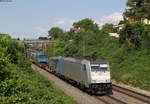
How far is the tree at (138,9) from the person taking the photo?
51.9 metres

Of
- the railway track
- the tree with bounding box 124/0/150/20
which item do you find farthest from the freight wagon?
the tree with bounding box 124/0/150/20

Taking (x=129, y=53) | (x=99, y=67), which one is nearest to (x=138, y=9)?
(x=129, y=53)

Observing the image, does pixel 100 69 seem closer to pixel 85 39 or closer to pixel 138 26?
pixel 138 26

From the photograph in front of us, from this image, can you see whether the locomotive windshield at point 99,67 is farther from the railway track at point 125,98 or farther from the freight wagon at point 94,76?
the railway track at point 125,98

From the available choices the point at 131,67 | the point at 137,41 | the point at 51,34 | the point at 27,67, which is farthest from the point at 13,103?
the point at 51,34

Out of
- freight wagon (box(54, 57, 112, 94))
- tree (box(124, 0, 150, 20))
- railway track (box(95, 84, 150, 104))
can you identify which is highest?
tree (box(124, 0, 150, 20))

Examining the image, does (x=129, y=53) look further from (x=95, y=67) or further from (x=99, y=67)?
(x=95, y=67)

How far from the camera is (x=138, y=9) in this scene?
174 ft

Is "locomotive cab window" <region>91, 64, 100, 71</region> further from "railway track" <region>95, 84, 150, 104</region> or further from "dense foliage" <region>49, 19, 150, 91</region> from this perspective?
"dense foliage" <region>49, 19, 150, 91</region>

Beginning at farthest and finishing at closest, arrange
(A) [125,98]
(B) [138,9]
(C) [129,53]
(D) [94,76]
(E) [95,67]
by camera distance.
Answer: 1. (B) [138,9]
2. (C) [129,53]
3. (E) [95,67]
4. (D) [94,76]
5. (A) [125,98]

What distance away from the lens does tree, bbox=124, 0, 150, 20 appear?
170 feet

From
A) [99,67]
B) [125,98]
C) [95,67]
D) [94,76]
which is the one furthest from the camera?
[99,67]

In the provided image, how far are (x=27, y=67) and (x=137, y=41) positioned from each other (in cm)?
2168

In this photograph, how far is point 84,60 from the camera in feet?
92.5
